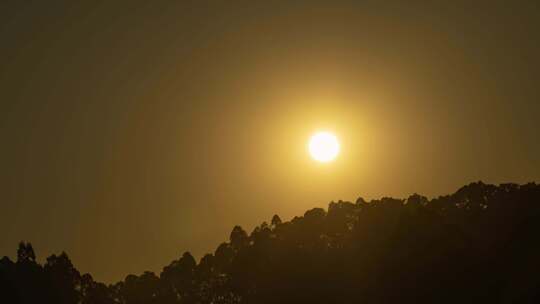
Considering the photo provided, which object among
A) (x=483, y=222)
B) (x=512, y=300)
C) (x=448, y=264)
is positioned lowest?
(x=512, y=300)

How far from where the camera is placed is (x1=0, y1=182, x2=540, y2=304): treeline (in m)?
96.6

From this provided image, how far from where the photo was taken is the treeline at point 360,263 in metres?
96.6

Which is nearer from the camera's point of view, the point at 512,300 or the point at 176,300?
the point at 512,300

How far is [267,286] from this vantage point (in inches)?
4085

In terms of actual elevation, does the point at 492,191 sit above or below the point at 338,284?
above

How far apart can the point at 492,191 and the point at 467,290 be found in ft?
51.9

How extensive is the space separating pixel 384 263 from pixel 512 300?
13.3 meters

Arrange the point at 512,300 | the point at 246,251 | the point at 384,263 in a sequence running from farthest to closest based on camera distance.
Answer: the point at 246,251 < the point at 384,263 < the point at 512,300

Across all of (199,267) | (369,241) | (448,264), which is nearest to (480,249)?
(448,264)

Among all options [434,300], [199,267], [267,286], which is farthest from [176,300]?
[434,300]

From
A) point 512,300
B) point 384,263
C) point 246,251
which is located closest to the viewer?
point 512,300

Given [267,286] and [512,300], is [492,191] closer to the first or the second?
[512,300]

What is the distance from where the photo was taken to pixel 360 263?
101 m

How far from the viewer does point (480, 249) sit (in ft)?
327
